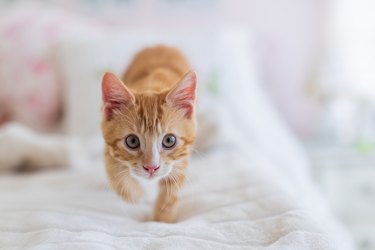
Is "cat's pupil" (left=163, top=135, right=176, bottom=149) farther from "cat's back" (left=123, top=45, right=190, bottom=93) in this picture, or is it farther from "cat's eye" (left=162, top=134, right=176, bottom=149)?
"cat's back" (left=123, top=45, right=190, bottom=93)

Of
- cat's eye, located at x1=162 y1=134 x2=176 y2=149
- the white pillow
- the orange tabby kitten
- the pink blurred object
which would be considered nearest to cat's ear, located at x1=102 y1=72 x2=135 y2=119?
the orange tabby kitten

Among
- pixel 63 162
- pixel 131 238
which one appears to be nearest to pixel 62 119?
pixel 63 162

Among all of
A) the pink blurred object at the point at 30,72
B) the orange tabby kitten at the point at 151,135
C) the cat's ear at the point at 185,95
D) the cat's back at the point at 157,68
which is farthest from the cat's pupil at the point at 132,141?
the pink blurred object at the point at 30,72

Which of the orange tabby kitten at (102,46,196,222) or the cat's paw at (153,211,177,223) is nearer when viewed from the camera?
the orange tabby kitten at (102,46,196,222)

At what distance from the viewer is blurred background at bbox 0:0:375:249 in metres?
1.96

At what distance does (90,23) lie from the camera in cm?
229


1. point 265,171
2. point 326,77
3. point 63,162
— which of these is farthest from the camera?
point 326,77

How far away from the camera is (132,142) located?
990mm

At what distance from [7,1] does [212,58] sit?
109 cm

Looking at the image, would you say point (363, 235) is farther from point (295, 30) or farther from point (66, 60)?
point (66, 60)

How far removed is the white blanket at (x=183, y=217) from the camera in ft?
3.08

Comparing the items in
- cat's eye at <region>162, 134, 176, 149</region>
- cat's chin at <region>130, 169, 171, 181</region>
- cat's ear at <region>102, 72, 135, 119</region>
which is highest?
cat's ear at <region>102, 72, 135, 119</region>

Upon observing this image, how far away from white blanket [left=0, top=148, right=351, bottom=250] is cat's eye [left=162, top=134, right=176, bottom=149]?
0.17 m

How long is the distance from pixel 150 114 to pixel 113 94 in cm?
9
